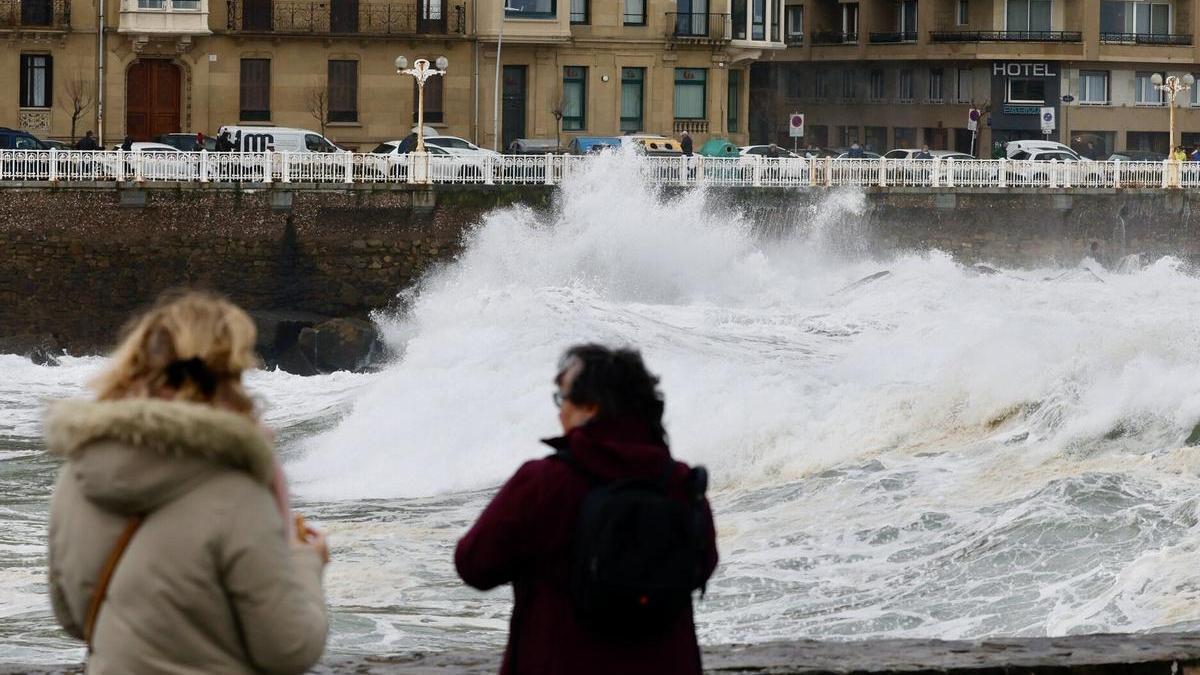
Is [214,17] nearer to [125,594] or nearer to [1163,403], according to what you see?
[1163,403]

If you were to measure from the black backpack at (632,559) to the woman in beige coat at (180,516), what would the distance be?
60 centimetres

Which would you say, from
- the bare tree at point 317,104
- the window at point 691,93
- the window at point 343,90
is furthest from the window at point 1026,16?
the bare tree at point 317,104

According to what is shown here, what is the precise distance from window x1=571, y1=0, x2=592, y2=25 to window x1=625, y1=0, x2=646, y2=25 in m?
0.94

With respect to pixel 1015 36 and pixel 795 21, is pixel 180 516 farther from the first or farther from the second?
pixel 795 21

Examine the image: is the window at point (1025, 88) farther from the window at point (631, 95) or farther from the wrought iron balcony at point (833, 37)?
the window at point (631, 95)

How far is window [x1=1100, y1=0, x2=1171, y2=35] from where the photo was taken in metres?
59.2

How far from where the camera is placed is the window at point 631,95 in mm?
48062

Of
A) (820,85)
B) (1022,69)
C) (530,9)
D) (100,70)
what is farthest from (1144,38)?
(100,70)

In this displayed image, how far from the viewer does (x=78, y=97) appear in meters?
43.8

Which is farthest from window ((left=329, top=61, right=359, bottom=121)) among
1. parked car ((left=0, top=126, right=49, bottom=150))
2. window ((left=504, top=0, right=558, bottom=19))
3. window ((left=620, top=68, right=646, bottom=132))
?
parked car ((left=0, top=126, right=49, bottom=150))

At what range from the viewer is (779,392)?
71.1 ft

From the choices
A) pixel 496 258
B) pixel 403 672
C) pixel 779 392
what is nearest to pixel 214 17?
pixel 496 258

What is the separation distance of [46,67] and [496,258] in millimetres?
13451

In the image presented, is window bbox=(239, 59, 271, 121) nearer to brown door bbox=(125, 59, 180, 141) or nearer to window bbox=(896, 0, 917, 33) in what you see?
brown door bbox=(125, 59, 180, 141)
